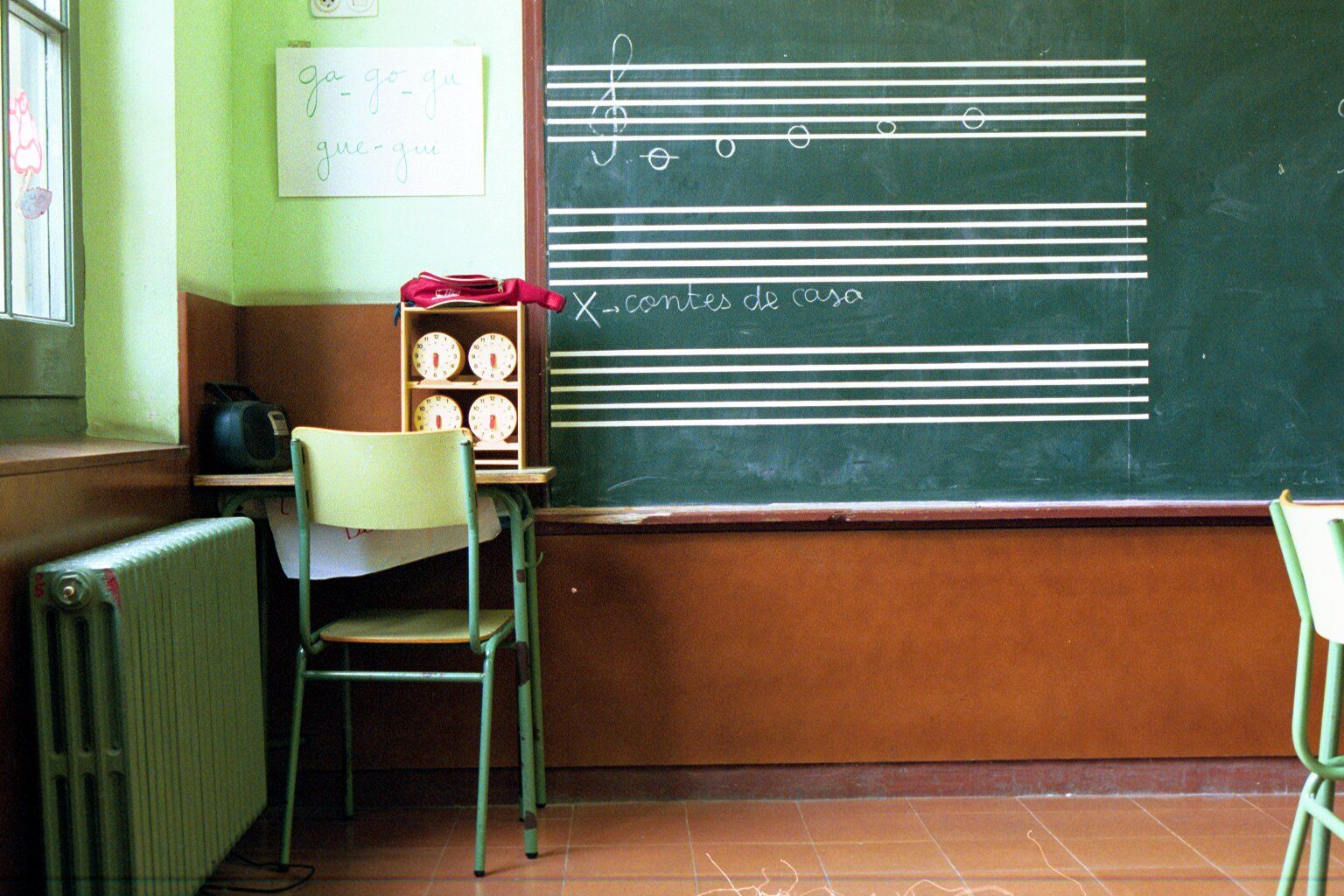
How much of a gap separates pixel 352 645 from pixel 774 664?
116 centimetres

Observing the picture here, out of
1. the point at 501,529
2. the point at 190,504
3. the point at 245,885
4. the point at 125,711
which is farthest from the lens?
the point at 501,529

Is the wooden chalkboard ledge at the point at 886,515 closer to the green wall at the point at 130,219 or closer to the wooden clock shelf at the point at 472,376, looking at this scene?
the wooden clock shelf at the point at 472,376

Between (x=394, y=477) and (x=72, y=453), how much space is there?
637 millimetres

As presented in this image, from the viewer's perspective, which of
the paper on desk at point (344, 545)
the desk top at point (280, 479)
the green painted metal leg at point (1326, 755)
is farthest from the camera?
the paper on desk at point (344, 545)

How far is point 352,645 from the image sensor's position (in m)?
3.06

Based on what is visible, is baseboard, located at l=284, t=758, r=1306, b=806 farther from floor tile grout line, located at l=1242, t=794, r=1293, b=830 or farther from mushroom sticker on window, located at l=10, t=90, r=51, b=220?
mushroom sticker on window, located at l=10, t=90, r=51, b=220

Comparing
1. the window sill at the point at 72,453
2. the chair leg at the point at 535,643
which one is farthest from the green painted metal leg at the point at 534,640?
the window sill at the point at 72,453

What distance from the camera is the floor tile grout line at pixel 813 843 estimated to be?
2.54 meters

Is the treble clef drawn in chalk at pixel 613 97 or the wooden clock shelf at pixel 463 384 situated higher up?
the treble clef drawn in chalk at pixel 613 97

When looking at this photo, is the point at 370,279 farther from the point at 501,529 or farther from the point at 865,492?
the point at 865,492

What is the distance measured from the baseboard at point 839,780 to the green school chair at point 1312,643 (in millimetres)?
1171

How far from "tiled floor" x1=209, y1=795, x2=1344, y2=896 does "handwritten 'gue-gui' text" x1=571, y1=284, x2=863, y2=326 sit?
1353 millimetres

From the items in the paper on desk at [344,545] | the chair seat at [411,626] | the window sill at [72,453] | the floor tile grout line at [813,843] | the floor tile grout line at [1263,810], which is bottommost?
the floor tile grout line at [1263,810]

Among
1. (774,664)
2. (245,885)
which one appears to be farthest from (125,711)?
(774,664)
